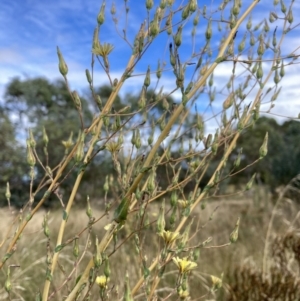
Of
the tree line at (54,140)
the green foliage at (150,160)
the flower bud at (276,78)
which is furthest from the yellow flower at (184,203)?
the tree line at (54,140)

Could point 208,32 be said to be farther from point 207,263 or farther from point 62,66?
point 207,263

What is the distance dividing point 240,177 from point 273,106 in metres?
17.4

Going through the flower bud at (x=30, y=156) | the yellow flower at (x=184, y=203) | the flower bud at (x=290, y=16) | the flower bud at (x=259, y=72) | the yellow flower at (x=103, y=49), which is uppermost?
the flower bud at (x=290, y=16)

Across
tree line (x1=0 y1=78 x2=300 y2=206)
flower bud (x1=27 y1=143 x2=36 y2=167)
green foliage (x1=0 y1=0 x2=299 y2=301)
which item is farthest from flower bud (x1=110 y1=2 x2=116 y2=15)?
tree line (x1=0 y1=78 x2=300 y2=206)

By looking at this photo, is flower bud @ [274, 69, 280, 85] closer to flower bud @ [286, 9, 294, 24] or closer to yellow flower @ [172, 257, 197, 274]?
flower bud @ [286, 9, 294, 24]

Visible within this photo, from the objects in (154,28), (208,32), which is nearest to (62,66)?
(154,28)

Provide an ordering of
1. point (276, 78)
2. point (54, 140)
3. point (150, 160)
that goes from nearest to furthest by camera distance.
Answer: point (150, 160) < point (276, 78) < point (54, 140)

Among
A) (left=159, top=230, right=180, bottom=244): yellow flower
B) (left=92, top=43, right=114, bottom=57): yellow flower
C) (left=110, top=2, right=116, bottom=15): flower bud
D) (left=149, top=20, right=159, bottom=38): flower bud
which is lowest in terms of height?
(left=159, top=230, right=180, bottom=244): yellow flower

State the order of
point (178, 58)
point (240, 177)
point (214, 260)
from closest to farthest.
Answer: point (178, 58)
point (214, 260)
point (240, 177)

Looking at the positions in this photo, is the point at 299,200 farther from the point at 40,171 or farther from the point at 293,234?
the point at 40,171

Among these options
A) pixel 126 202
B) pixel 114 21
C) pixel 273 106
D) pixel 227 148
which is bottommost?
pixel 126 202

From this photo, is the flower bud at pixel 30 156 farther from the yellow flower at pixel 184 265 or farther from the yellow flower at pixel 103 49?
the yellow flower at pixel 184 265

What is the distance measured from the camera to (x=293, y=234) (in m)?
2.50

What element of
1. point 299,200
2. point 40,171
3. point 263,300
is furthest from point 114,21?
point 40,171
